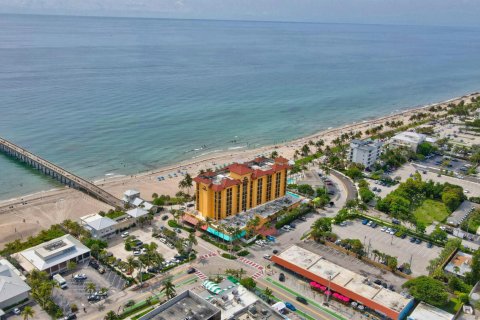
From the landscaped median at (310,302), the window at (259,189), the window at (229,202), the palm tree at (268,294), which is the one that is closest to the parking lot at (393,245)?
the window at (259,189)

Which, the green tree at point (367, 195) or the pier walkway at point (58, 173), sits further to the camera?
the pier walkway at point (58, 173)

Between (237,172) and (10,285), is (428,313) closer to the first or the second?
(237,172)

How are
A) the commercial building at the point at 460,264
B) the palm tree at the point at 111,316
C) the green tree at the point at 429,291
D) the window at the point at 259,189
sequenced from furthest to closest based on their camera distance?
1. the window at the point at 259,189
2. the commercial building at the point at 460,264
3. the green tree at the point at 429,291
4. the palm tree at the point at 111,316

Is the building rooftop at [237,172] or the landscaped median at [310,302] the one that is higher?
the building rooftop at [237,172]

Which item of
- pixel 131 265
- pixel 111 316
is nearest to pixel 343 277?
pixel 131 265

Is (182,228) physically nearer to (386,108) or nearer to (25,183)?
(25,183)

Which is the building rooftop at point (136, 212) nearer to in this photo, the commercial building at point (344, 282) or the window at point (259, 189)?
the window at point (259, 189)

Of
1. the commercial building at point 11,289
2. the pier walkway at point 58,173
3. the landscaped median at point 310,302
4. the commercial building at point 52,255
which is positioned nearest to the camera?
the commercial building at point 11,289

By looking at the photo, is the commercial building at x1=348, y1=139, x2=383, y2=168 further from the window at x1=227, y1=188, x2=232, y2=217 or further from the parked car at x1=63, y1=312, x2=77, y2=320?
the parked car at x1=63, y1=312, x2=77, y2=320
